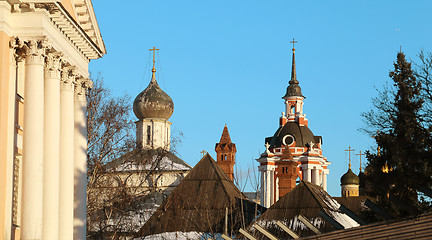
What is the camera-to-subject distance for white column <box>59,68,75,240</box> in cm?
2709

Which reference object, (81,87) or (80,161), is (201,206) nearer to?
(80,161)

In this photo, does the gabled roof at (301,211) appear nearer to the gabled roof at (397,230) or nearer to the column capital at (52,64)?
the column capital at (52,64)

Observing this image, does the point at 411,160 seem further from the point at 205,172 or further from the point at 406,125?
the point at 205,172

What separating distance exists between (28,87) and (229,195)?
35.1m

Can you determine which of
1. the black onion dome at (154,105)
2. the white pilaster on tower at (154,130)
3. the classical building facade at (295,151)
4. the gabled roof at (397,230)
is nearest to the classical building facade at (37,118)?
the gabled roof at (397,230)

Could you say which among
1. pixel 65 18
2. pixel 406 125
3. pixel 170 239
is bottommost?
pixel 170 239

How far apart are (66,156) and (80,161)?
219 centimetres

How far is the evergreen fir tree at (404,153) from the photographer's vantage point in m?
26.2

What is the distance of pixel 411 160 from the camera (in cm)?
2644

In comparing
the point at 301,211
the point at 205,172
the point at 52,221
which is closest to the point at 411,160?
the point at 52,221

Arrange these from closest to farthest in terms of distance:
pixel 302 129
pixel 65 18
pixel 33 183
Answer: pixel 33 183 → pixel 65 18 → pixel 302 129

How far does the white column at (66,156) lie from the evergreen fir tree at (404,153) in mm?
9191

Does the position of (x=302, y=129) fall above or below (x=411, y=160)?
above

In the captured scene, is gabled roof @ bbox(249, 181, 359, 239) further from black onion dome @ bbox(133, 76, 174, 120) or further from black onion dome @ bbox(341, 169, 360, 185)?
black onion dome @ bbox(341, 169, 360, 185)
